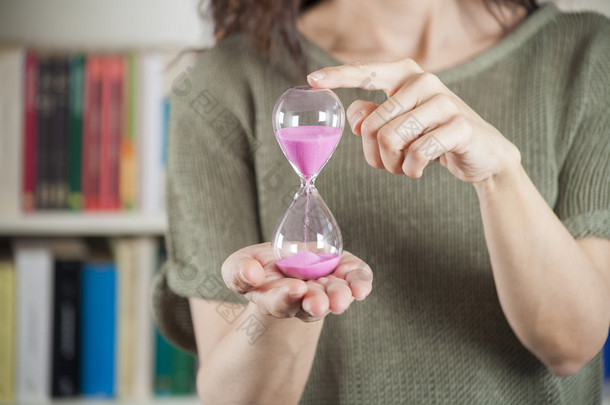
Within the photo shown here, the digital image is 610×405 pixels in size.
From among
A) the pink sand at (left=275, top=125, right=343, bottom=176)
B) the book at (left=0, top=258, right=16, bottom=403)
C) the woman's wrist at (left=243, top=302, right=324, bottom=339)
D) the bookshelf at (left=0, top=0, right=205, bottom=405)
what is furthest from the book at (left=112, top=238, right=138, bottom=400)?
the pink sand at (left=275, top=125, right=343, bottom=176)

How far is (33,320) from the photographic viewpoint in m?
1.38

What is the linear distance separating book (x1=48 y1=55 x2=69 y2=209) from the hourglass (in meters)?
0.84

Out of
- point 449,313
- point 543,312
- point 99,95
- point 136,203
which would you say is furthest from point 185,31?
point 543,312

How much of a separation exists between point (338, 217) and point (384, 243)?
65 millimetres


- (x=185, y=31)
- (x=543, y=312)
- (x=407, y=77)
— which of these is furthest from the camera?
(x=185, y=31)

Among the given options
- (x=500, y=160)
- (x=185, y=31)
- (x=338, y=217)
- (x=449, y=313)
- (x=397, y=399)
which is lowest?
(x=397, y=399)

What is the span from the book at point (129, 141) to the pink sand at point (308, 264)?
2.66 feet

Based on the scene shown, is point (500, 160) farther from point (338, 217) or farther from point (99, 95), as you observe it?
point (99, 95)

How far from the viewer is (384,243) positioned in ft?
2.83

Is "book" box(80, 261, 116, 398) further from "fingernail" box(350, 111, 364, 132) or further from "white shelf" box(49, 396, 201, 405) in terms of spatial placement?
"fingernail" box(350, 111, 364, 132)

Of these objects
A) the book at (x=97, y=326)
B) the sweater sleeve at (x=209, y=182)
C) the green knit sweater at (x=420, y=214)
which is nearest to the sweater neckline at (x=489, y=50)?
the green knit sweater at (x=420, y=214)

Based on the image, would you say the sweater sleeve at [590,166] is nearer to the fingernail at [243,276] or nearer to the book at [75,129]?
the fingernail at [243,276]

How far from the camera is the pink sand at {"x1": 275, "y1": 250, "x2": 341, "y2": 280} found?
2.14 ft

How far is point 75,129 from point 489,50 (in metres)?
0.83
